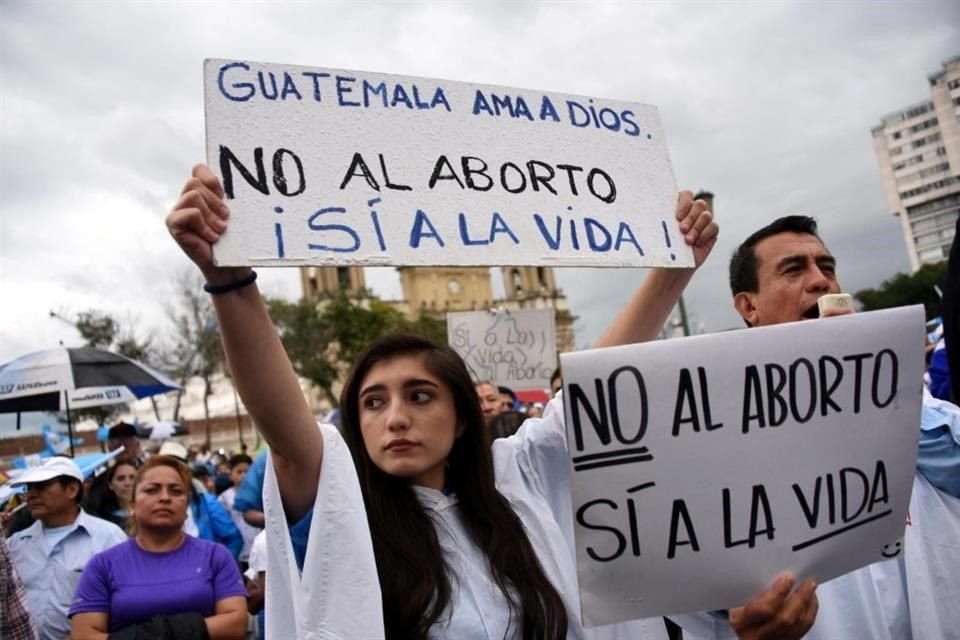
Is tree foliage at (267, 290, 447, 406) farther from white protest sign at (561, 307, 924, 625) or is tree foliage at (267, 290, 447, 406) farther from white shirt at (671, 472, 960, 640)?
white protest sign at (561, 307, 924, 625)

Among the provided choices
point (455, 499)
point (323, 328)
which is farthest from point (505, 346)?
point (323, 328)

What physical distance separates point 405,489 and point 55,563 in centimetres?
304

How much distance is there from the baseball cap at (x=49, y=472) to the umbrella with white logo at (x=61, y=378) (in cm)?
271

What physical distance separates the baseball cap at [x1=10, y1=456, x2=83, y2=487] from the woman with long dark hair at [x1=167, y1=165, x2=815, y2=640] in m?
2.98

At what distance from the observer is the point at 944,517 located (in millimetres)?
1859

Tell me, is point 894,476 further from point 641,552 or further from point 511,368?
point 511,368

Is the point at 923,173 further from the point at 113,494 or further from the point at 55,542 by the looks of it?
the point at 55,542

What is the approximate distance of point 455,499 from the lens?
1863mm

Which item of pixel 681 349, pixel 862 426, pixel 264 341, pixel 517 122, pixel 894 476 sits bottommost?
pixel 894 476

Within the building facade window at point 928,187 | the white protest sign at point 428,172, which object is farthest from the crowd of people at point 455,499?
the building facade window at point 928,187

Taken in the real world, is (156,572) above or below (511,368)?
below

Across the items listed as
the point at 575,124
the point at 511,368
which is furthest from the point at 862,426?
Answer: the point at 511,368

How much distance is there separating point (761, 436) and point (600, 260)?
1.96 ft

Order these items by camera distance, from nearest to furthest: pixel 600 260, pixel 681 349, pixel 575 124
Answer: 1. pixel 681 349
2. pixel 600 260
3. pixel 575 124
